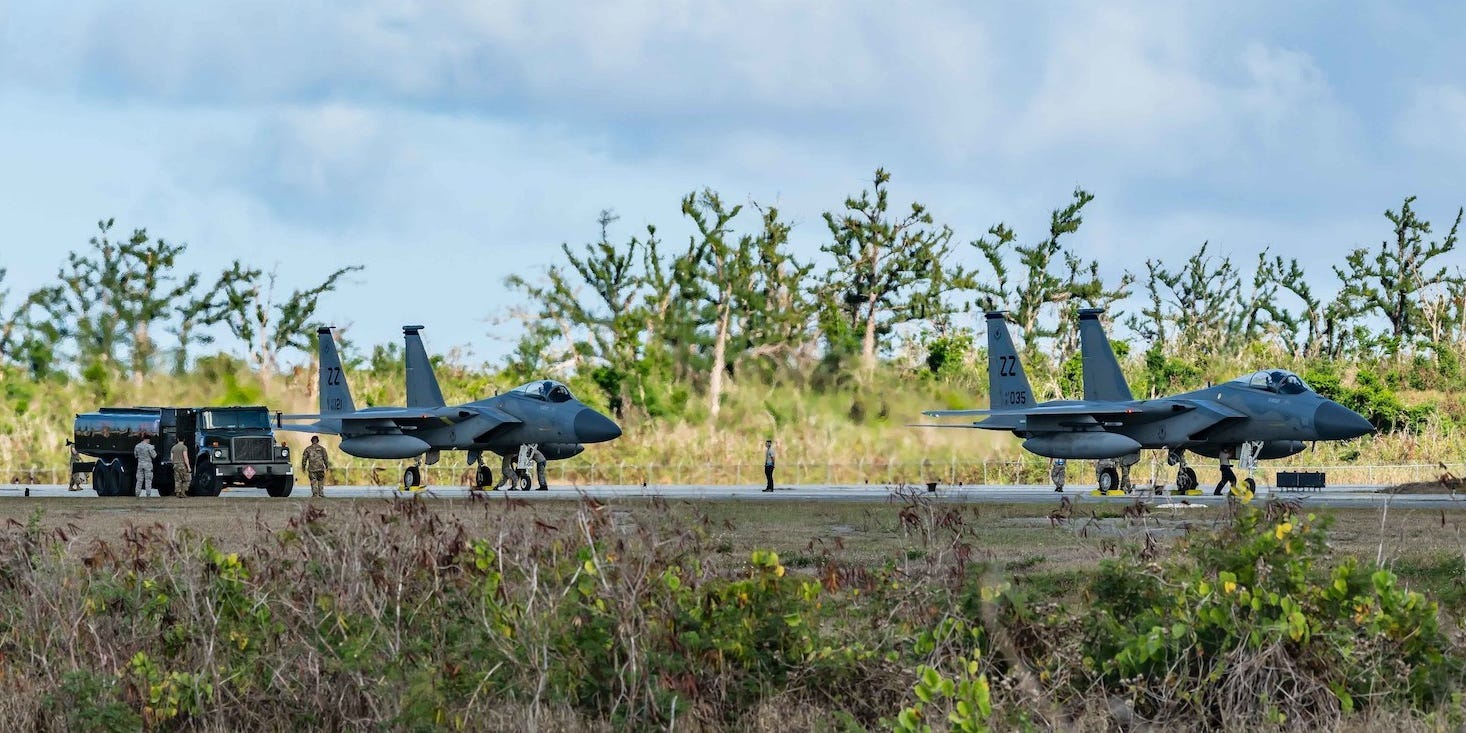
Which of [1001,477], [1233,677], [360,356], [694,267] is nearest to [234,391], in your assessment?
[360,356]

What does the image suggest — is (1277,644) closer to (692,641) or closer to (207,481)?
(692,641)

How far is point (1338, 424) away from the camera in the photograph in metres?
30.8

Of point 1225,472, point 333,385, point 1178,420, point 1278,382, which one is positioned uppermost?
point 333,385

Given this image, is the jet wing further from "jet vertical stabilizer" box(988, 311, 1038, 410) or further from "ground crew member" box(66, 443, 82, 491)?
"ground crew member" box(66, 443, 82, 491)

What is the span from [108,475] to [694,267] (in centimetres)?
2305

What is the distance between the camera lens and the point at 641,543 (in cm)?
946

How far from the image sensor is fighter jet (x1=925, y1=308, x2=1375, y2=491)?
31.6 metres

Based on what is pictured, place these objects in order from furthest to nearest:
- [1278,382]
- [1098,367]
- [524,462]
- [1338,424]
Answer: [524,462]
[1098,367]
[1278,382]
[1338,424]

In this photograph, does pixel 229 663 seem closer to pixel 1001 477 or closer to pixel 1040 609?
pixel 1040 609

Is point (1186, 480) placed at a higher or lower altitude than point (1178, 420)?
lower

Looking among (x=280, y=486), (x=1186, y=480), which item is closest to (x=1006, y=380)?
(x=1186, y=480)

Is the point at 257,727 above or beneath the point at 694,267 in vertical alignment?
beneath

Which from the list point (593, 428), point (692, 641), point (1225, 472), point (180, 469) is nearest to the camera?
point (692, 641)

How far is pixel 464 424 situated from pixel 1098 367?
15.0 m
